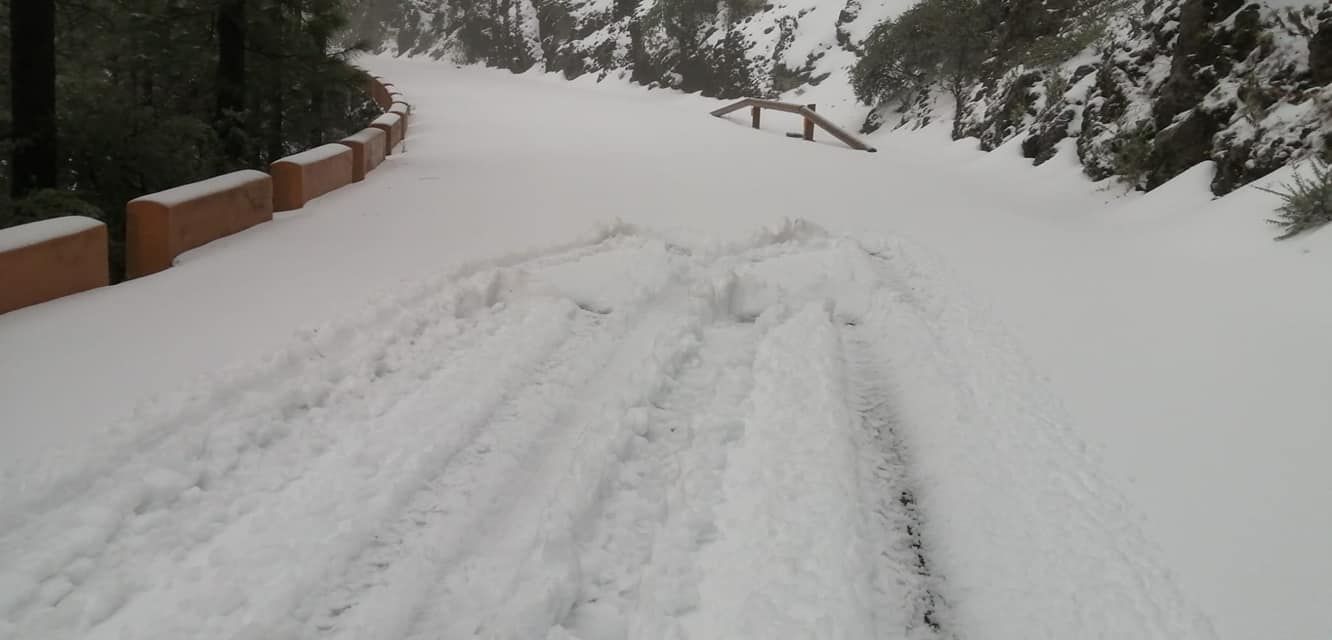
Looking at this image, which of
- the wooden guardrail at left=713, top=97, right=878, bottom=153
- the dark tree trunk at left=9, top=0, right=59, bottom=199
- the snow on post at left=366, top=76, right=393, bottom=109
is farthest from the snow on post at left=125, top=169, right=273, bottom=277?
the snow on post at left=366, top=76, right=393, bottom=109

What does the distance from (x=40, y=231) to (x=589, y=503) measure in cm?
450

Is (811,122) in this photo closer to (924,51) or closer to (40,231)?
(924,51)

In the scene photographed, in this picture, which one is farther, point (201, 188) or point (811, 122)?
point (811, 122)

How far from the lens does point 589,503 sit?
3617mm

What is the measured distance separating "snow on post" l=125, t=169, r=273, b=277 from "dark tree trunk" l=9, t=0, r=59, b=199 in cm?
198

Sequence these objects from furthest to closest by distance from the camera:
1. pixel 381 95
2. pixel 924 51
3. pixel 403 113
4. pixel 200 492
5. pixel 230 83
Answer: pixel 381 95 → pixel 924 51 → pixel 403 113 → pixel 230 83 → pixel 200 492

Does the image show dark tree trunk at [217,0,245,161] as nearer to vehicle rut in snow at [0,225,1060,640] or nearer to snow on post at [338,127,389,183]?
snow on post at [338,127,389,183]

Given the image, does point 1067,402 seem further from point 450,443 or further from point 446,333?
point 446,333

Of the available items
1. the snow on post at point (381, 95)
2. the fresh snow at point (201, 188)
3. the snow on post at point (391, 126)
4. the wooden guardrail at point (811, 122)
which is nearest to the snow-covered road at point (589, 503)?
the fresh snow at point (201, 188)

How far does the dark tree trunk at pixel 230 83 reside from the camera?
499 inches

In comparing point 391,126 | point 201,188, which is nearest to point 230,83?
point 391,126

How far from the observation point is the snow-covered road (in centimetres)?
303

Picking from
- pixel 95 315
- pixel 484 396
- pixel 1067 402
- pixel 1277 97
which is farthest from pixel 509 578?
pixel 1277 97

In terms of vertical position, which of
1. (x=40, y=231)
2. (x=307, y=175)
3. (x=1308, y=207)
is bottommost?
(x=40, y=231)
